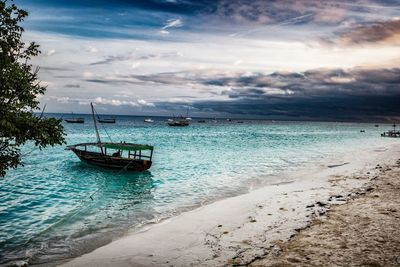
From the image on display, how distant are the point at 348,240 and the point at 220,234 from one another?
443 centimetres

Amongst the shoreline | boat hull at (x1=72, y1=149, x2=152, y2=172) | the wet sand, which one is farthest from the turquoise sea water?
the wet sand

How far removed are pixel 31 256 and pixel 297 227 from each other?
33.6 feet

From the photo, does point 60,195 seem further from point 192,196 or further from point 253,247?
point 253,247

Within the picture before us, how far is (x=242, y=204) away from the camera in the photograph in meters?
17.1

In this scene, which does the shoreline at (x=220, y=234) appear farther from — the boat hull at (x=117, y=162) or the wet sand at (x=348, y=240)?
the boat hull at (x=117, y=162)

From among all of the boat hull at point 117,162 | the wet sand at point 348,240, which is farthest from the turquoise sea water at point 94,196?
the wet sand at point 348,240

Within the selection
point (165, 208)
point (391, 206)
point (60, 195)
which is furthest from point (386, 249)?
point (60, 195)

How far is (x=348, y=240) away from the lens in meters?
9.83

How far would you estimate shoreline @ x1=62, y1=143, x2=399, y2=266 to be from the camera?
9742 millimetres

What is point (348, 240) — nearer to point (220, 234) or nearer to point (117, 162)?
point (220, 234)

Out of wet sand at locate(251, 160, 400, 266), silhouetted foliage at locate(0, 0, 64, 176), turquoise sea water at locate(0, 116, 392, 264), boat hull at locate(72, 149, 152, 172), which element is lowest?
turquoise sea water at locate(0, 116, 392, 264)

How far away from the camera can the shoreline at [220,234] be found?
32.0ft

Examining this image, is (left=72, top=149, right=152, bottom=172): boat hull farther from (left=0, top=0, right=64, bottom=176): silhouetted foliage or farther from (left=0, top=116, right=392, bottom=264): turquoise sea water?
(left=0, top=0, right=64, bottom=176): silhouetted foliage

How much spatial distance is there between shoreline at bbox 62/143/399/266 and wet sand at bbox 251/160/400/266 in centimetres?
54
